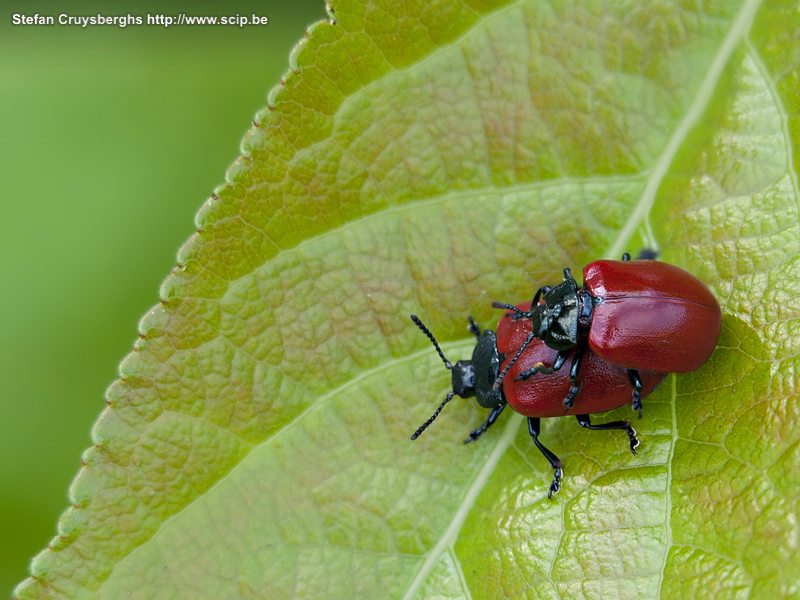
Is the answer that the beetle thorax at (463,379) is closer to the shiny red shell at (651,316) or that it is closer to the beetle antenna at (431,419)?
the beetle antenna at (431,419)

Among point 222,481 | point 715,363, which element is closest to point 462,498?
point 222,481

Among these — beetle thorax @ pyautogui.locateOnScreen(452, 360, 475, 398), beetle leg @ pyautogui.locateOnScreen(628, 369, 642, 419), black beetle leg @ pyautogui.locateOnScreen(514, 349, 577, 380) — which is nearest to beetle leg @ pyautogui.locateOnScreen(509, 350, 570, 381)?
black beetle leg @ pyautogui.locateOnScreen(514, 349, 577, 380)

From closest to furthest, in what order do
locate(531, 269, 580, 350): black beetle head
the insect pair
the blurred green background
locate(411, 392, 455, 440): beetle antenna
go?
1. the insect pair
2. locate(411, 392, 455, 440): beetle antenna
3. locate(531, 269, 580, 350): black beetle head
4. the blurred green background

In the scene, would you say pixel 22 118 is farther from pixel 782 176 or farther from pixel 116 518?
pixel 782 176

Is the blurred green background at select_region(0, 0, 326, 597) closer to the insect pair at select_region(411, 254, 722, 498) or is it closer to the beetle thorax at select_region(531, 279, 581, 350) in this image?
the insect pair at select_region(411, 254, 722, 498)

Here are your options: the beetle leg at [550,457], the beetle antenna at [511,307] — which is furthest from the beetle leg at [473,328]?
the beetle leg at [550,457]

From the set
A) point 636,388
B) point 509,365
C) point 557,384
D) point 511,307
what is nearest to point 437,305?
point 511,307
